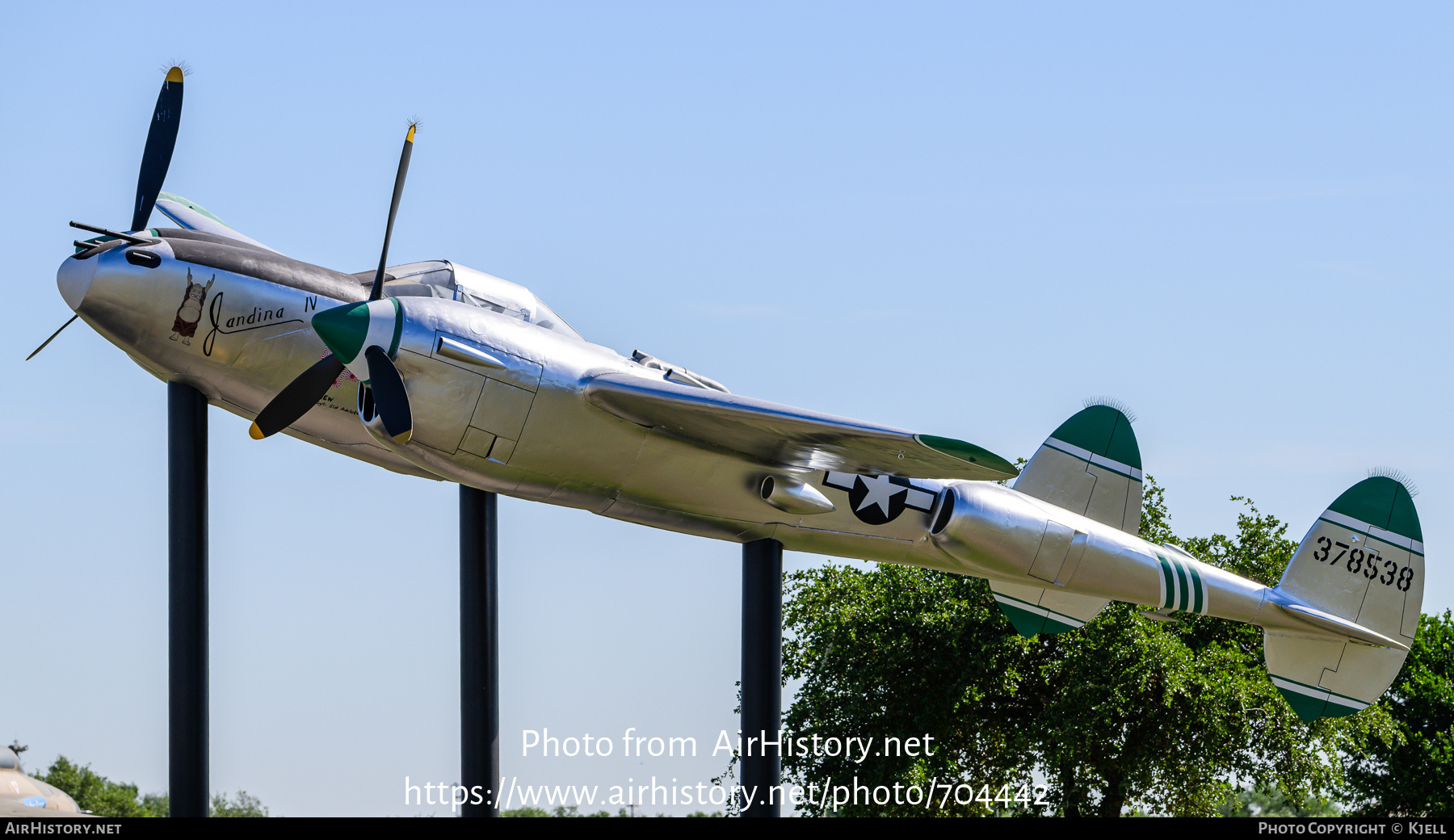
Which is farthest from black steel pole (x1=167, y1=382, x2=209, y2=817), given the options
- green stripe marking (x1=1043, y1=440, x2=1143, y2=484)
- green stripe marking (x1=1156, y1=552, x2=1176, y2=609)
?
green stripe marking (x1=1156, y1=552, x2=1176, y2=609)

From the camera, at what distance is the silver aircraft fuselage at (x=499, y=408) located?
12664mm

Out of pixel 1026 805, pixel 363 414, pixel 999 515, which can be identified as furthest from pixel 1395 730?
pixel 363 414

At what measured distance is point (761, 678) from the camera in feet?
45.4

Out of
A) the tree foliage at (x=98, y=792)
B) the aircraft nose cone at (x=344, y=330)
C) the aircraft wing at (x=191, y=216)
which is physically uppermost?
the aircraft wing at (x=191, y=216)

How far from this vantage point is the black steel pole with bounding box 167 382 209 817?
13773mm

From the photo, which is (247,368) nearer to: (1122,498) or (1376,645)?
(1122,498)

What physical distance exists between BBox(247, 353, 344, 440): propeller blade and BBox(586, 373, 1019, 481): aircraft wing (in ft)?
8.82

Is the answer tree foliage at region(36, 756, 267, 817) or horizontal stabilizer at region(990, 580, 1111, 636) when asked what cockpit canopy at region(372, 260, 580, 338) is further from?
tree foliage at region(36, 756, 267, 817)

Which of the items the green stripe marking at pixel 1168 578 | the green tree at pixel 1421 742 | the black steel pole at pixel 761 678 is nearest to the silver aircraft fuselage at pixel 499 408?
the black steel pole at pixel 761 678

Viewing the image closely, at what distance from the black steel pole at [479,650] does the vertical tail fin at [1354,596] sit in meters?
10.7

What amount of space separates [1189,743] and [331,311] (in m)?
20.7

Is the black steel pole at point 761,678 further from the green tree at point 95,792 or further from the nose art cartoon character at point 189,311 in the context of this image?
the green tree at point 95,792

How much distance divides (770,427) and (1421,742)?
88.1 ft

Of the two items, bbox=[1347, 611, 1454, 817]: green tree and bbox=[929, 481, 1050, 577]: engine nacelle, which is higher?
bbox=[929, 481, 1050, 577]: engine nacelle
